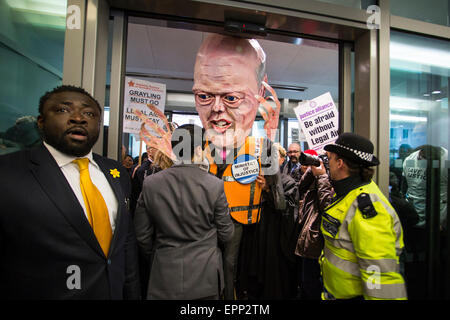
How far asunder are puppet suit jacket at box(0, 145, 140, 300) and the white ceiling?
2.37 m

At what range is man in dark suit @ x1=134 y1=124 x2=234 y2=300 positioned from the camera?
4.36ft

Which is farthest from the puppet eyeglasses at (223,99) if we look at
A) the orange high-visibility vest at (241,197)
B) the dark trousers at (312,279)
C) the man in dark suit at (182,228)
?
the dark trousers at (312,279)

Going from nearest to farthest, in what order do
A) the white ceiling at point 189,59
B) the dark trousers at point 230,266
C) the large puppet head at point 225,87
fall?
the dark trousers at point 230,266, the large puppet head at point 225,87, the white ceiling at point 189,59

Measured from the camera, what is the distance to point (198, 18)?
1.78m

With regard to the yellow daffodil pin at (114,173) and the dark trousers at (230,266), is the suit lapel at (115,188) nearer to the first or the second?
the yellow daffodil pin at (114,173)


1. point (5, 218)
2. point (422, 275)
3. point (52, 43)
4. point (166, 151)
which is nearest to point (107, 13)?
point (52, 43)

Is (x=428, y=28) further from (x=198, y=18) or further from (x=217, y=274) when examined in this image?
(x=217, y=274)

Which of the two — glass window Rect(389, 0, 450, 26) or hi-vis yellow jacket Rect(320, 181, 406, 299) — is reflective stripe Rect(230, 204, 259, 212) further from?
glass window Rect(389, 0, 450, 26)

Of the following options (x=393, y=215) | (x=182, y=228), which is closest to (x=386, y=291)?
(x=393, y=215)

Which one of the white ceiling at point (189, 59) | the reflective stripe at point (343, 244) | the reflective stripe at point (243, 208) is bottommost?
the reflective stripe at point (343, 244)

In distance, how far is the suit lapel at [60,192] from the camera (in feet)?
2.97

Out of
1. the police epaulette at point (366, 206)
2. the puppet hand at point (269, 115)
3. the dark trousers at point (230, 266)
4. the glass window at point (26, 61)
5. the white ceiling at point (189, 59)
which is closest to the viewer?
the police epaulette at point (366, 206)

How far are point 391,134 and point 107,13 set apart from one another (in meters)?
2.65

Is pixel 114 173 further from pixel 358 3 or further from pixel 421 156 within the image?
pixel 421 156
